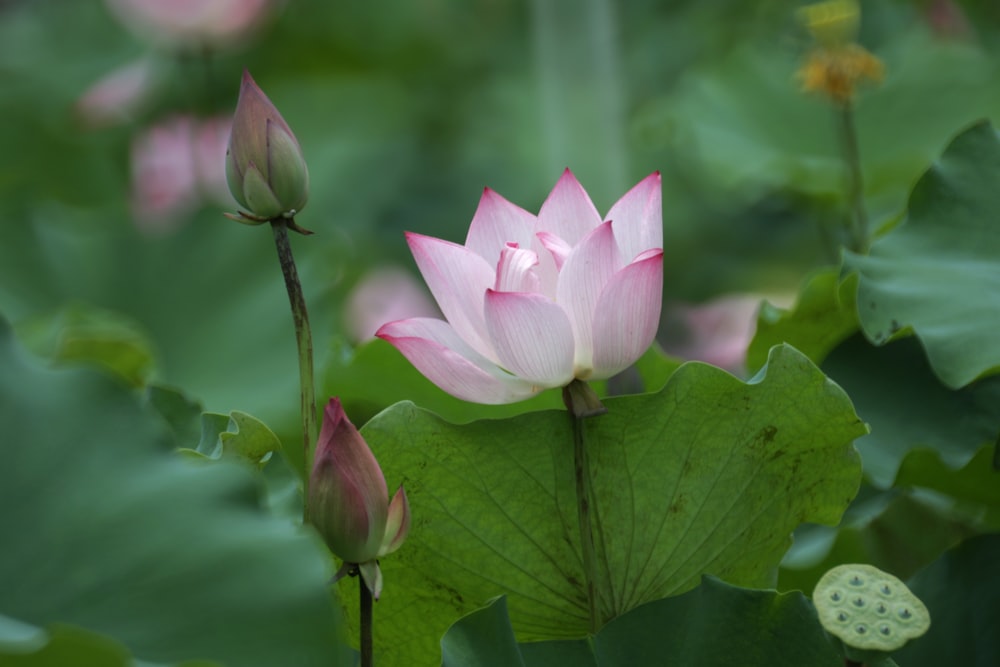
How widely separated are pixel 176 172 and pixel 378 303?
0.96 feet

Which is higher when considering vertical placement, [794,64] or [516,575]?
[516,575]

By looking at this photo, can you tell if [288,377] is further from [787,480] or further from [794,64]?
[794,64]

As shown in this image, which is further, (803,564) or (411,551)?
(803,564)

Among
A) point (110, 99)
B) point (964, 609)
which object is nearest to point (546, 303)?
point (964, 609)

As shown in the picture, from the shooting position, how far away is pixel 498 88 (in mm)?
2428

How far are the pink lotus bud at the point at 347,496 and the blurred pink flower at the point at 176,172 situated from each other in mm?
995

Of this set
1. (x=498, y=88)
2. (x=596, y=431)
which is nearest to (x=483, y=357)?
(x=596, y=431)

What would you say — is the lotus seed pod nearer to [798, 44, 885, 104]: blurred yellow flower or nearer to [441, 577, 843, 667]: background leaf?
[441, 577, 843, 667]: background leaf

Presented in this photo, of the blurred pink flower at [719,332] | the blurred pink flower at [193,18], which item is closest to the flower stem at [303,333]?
the blurred pink flower at [719,332]

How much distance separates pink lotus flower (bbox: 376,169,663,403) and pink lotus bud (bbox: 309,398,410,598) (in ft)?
0.18

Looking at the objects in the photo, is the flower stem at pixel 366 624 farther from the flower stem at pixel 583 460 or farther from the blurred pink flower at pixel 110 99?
the blurred pink flower at pixel 110 99

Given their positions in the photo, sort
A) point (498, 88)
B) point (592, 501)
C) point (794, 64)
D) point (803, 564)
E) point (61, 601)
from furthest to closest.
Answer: point (498, 88)
point (794, 64)
point (803, 564)
point (592, 501)
point (61, 601)

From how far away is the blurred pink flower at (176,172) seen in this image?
1361 millimetres

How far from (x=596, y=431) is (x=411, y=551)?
0.07m
